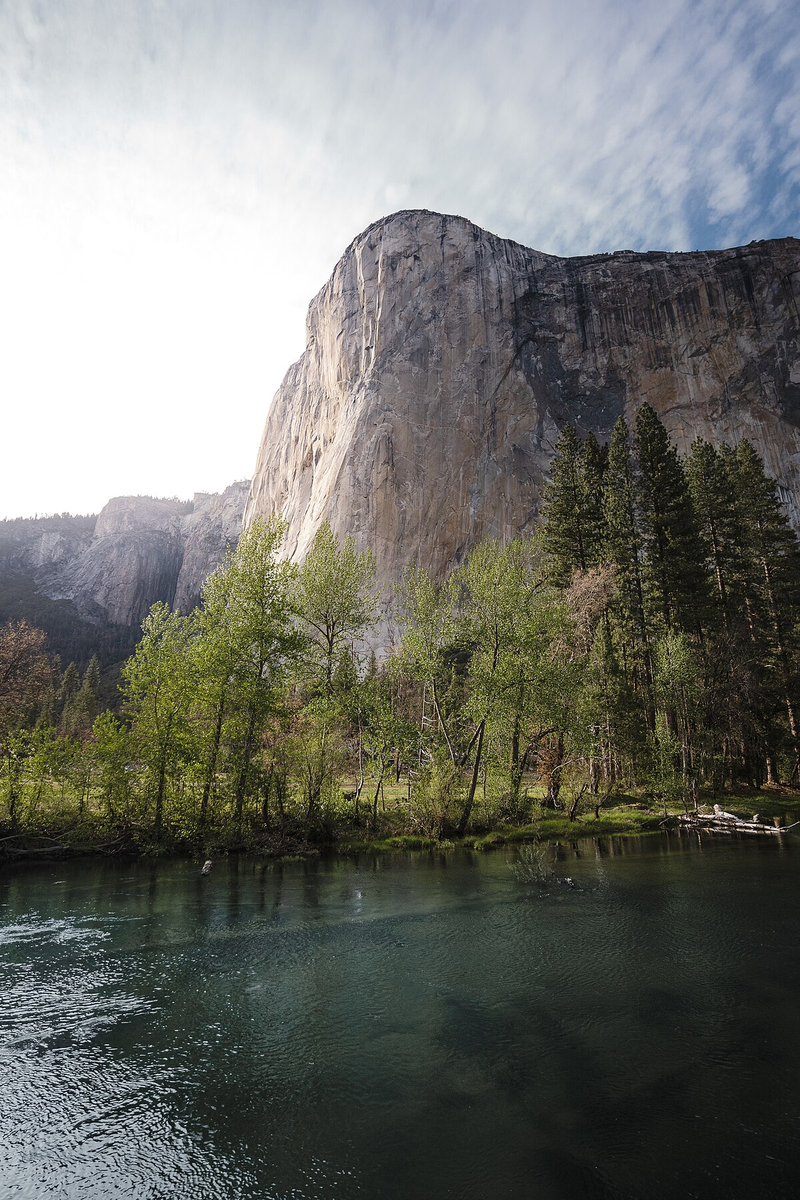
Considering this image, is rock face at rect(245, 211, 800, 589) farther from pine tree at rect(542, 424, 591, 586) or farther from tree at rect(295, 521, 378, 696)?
tree at rect(295, 521, 378, 696)

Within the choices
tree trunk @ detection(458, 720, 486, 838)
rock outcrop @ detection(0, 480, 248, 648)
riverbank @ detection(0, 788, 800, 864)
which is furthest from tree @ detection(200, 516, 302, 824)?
rock outcrop @ detection(0, 480, 248, 648)

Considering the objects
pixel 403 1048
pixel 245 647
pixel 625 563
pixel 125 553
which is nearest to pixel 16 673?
pixel 245 647

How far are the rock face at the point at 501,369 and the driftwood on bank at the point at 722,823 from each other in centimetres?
4433

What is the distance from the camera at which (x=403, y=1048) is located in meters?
6.92

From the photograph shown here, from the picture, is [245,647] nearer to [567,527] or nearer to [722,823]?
[722,823]

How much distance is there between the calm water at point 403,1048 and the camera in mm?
4930

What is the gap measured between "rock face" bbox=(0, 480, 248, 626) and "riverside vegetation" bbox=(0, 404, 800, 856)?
124 m

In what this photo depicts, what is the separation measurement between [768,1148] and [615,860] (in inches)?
538

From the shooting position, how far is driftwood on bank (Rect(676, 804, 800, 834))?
22.0 metres

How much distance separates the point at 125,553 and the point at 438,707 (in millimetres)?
158898

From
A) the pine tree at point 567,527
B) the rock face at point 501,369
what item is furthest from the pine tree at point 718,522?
the rock face at point 501,369

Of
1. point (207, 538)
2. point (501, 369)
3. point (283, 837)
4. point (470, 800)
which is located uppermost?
point (207, 538)

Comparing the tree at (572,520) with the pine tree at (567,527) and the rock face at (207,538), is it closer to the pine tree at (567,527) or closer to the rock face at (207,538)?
the pine tree at (567,527)


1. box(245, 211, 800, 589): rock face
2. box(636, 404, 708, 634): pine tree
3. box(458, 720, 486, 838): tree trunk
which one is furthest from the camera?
box(245, 211, 800, 589): rock face
